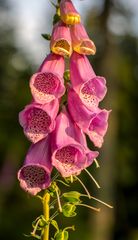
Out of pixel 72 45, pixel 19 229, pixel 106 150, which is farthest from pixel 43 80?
pixel 19 229

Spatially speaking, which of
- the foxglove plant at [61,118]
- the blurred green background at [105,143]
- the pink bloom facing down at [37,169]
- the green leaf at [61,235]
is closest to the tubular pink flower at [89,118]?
the foxglove plant at [61,118]

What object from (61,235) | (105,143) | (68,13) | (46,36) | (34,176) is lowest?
(105,143)

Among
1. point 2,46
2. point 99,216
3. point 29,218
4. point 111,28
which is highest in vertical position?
point 111,28

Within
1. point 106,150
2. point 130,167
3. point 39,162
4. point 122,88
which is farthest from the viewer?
point 122,88

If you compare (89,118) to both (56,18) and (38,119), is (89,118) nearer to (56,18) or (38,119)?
(38,119)

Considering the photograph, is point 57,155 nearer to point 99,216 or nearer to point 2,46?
point 99,216

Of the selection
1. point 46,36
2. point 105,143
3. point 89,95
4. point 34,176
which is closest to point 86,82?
point 89,95
